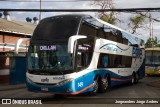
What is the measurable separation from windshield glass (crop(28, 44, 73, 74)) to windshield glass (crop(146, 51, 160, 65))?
2463 centimetres

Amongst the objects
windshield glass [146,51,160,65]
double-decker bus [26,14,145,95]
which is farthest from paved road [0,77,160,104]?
windshield glass [146,51,160,65]

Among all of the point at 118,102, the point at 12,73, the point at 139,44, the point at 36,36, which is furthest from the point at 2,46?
the point at 118,102

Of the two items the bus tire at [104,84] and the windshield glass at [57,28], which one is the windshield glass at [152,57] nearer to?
the bus tire at [104,84]

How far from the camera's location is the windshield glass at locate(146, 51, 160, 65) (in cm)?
3909

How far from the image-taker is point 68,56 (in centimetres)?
1595

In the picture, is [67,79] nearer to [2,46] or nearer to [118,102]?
[118,102]

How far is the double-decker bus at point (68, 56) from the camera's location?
52.1 ft

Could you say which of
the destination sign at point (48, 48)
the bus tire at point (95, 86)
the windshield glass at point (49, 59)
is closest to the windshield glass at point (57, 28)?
the destination sign at point (48, 48)

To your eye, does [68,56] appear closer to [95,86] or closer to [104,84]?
[95,86]

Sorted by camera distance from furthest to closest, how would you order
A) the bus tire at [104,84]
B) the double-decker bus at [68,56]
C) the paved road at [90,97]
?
1. the bus tire at [104,84]
2. the paved road at [90,97]
3. the double-decker bus at [68,56]

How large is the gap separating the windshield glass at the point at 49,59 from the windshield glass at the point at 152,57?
24625 millimetres

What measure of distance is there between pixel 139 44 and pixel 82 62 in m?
14.1

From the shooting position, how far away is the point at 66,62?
1595cm

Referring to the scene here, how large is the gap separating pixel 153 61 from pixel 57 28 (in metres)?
24.4
